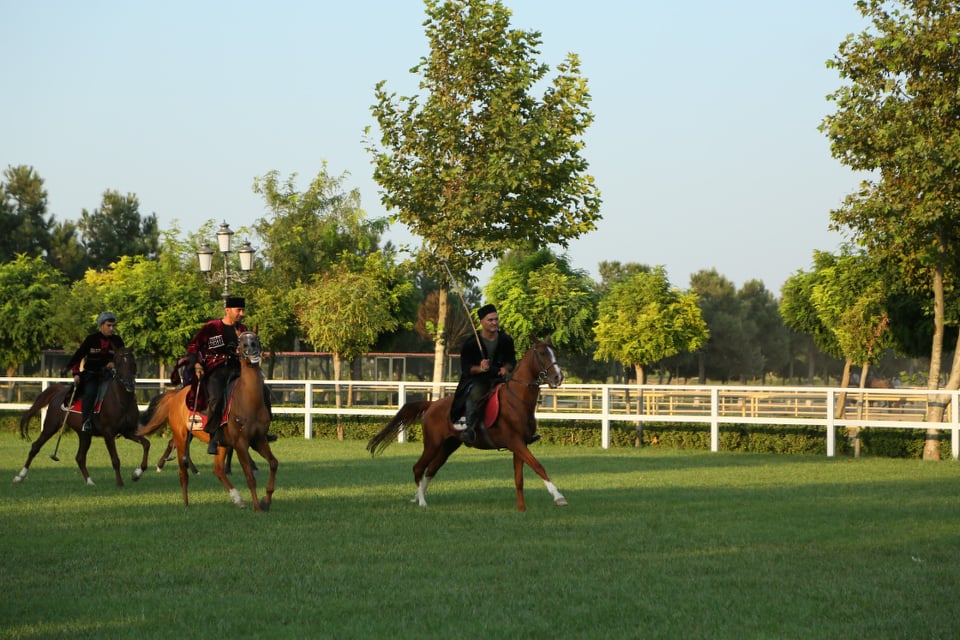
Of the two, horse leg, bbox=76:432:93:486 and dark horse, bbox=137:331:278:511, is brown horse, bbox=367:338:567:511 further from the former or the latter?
horse leg, bbox=76:432:93:486

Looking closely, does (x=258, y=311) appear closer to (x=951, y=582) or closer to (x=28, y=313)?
(x=28, y=313)

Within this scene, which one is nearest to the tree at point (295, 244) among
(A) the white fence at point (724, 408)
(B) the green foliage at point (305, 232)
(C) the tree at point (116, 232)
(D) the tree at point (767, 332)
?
(B) the green foliage at point (305, 232)

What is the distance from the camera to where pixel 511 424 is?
14844 mm

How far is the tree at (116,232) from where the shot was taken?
86.4 meters

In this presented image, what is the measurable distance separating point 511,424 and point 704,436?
548 inches

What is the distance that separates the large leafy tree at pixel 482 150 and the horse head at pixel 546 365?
15.6 metres

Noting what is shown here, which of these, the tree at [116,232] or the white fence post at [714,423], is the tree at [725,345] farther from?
the white fence post at [714,423]

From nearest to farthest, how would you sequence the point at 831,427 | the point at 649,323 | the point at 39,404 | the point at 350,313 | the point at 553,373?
the point at 553,373
the point at 39,404
the point at 831,427
the point at 649,323
the point at 350,313

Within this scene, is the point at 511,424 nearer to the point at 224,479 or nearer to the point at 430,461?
the point at 430,461

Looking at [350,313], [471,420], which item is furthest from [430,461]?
[350,313]

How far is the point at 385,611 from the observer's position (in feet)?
27.2

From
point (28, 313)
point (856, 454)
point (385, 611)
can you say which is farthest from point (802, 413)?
point (28, 313)

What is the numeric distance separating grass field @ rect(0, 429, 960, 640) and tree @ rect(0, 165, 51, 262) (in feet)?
219

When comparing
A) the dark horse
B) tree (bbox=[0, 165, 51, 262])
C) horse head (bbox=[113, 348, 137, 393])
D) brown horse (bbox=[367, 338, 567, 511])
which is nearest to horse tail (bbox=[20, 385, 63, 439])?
horse head (bbox=[113, 348, 137, 393])
